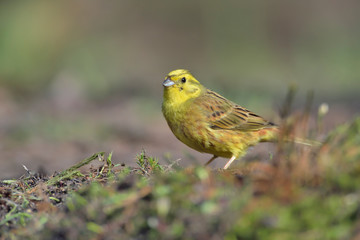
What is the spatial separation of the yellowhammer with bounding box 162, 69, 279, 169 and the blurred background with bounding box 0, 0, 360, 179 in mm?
1313

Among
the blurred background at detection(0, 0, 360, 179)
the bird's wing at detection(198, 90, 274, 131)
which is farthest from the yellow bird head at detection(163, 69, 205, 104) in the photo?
the blurred background at detection(0, 0, 360, 179)

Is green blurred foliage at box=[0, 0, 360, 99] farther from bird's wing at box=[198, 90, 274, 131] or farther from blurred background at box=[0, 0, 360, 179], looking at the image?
bird's wing at box=[198, 90, 274, 131]

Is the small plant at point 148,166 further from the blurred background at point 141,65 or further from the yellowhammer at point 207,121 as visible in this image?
the blurred background at point 141,65

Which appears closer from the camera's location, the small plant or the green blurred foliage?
the small plant

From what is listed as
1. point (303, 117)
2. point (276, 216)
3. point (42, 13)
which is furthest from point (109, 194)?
point (42, 13)

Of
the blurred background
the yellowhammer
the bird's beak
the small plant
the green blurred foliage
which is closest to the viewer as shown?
the small plant

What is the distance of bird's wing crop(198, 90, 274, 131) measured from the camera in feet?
19.3

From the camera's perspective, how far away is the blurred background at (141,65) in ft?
30.7

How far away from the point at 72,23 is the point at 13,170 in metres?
11.1

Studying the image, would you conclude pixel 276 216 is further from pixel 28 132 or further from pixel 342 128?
pixel 28 132

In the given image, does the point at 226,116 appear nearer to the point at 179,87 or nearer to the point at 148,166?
the point at 179,87

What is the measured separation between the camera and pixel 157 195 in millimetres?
3225

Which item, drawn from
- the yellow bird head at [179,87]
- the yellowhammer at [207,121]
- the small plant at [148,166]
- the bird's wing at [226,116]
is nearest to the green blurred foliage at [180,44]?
the bird's wing at [226,116]

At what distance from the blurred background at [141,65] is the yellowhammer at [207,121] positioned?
131 centimetres
